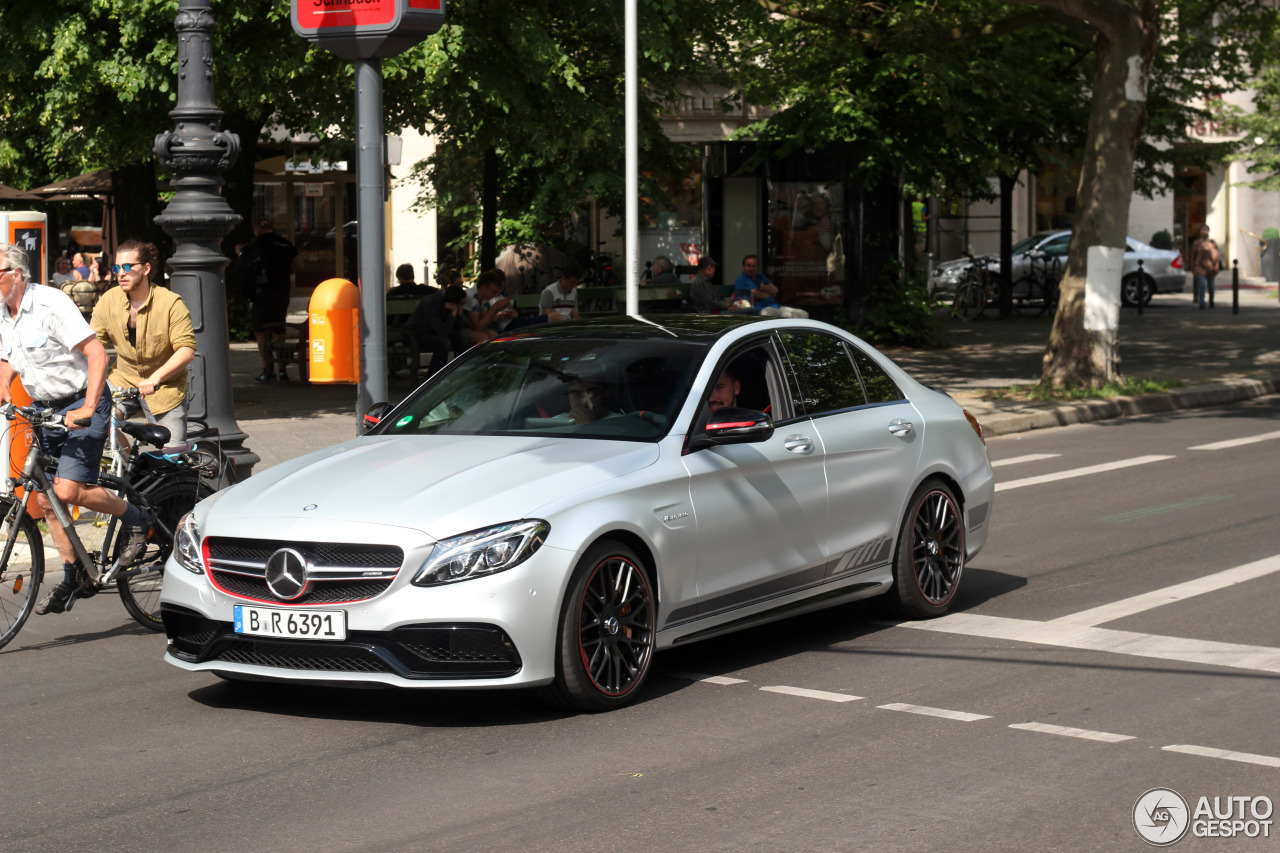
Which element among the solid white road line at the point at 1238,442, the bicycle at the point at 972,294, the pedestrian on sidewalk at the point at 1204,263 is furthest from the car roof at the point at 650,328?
the pedestrian on sidewalk at the point at 1204,263

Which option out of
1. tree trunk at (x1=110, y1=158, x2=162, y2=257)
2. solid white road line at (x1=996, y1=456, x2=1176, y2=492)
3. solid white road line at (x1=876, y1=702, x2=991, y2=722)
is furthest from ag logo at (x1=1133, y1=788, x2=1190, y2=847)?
tree trunk at (x1=110, y1=158, x2=162, y2=257)

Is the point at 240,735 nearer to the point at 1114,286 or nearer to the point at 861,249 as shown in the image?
the point at 1114,286

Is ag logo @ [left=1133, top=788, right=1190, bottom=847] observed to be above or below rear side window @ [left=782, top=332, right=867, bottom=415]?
below

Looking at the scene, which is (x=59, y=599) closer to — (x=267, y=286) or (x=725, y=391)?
(x=725, y=391)

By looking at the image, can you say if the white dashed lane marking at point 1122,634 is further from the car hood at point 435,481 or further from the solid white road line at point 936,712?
the car hood at point 435,481

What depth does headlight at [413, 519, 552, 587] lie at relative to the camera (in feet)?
19.4

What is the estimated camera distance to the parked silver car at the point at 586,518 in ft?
19.6

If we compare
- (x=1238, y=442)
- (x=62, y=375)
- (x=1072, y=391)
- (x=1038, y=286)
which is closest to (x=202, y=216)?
(x=62, y=375)

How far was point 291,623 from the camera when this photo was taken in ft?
19.8

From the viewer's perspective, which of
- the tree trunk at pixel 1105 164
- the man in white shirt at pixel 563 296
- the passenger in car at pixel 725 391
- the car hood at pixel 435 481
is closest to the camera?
the car hood at pixel 435 481
